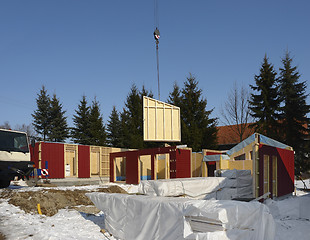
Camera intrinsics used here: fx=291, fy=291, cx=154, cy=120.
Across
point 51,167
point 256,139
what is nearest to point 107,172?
point 51,167

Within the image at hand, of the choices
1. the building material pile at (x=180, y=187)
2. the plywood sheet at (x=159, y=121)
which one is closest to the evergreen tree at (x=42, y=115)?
the plywood sheet at (x=159, y=121)

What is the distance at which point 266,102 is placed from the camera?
31.3 m

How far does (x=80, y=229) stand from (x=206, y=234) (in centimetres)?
440

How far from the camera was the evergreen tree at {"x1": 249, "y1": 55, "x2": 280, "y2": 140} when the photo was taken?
31.0 m

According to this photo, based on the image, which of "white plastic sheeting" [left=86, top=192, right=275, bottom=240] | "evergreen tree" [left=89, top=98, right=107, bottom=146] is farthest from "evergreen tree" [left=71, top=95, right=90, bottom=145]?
"white plastic sheeting" [left=86, top=192, right=275, bottom=240]

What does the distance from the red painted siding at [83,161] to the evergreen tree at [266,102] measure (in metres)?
18.0

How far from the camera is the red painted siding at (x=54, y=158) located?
71.3ft

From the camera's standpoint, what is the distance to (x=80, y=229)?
7766 mm

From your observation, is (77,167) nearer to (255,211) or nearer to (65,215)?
(65,215)

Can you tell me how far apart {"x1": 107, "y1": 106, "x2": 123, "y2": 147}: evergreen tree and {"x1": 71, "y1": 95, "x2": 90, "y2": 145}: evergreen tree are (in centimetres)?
442

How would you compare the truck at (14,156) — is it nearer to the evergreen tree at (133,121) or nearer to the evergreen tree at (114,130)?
the evergreen tree at (133,121)

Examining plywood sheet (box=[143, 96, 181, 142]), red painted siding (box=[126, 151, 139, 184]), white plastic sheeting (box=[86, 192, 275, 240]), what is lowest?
red painted siding (box=[126, 151, 139, 184])

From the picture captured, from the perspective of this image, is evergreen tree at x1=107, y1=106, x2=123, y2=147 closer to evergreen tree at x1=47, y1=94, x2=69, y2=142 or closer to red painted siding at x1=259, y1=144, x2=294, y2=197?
evergreen tree at x1=47, y1=94, x2=69, y2=142

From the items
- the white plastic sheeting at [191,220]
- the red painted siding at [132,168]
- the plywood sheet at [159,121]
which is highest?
the plywood sheet at [159,121]
